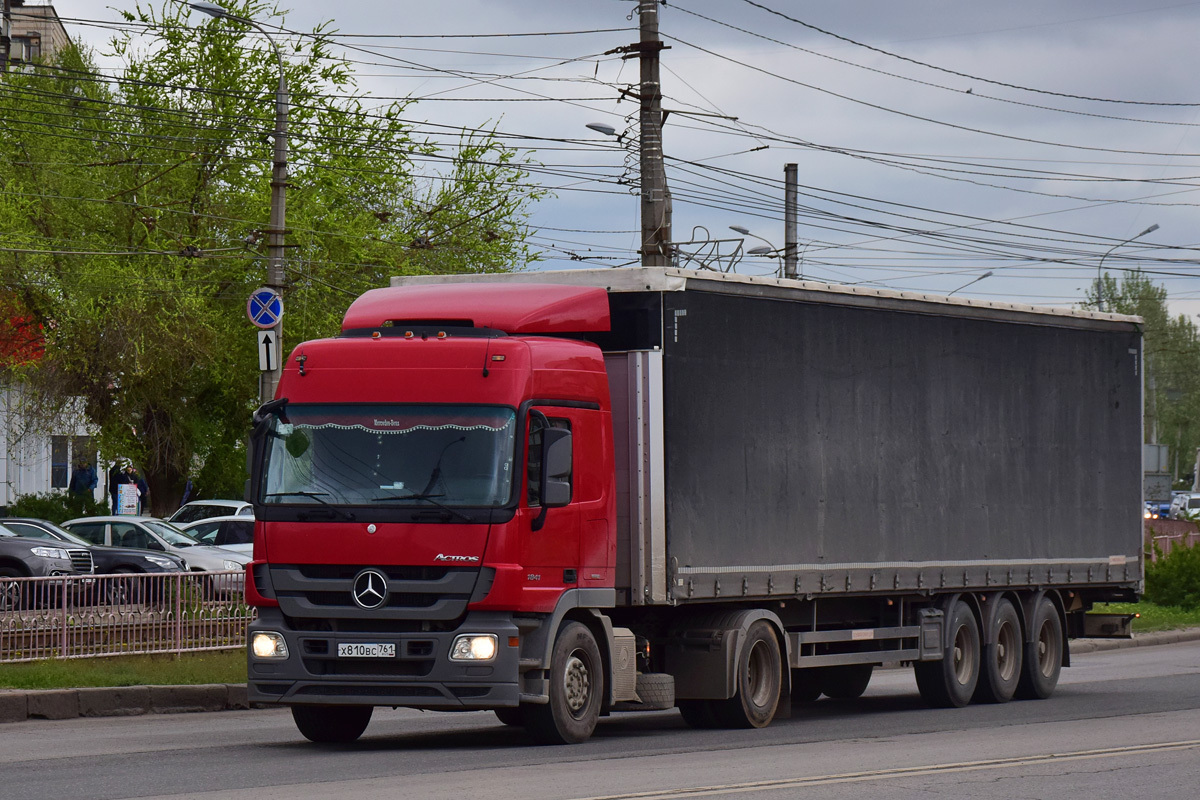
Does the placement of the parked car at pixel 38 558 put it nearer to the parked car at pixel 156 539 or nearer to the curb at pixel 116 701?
the parked car at pixel 156 539

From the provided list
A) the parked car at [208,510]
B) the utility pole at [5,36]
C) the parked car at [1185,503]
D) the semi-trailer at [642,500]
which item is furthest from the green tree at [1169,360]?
the semi-trailer at [642,500]

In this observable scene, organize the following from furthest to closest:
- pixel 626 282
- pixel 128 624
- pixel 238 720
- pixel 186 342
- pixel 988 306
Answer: pixel 186 342, pixel 128 624, pixel 988 306, pixel 238 720, pixel 626 282

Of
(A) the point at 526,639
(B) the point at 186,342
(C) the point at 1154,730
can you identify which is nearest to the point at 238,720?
(A) the point at 526,639

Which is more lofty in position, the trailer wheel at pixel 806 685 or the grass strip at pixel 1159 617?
the trailer wheel at pixel 806 685

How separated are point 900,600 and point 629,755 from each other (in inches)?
204

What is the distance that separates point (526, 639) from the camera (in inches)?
496

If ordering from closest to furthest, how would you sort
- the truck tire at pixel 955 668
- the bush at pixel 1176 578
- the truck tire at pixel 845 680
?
1. the truck tire at pixel 955 668
2. the truck tire at pixel 845 680
3. the bush at pixel 1176 578

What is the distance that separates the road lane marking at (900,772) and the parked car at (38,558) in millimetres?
18047

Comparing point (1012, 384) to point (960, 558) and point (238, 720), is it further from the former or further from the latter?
point (238, 720)

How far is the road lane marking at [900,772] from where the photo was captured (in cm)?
991

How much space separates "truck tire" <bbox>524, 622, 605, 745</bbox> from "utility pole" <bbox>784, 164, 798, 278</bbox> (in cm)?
2372

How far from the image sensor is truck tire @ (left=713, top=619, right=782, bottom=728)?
14477 mm

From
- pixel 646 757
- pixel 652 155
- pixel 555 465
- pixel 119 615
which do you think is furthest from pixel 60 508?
pixel 646 757

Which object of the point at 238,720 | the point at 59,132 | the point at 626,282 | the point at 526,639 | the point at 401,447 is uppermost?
the point at 59,132
